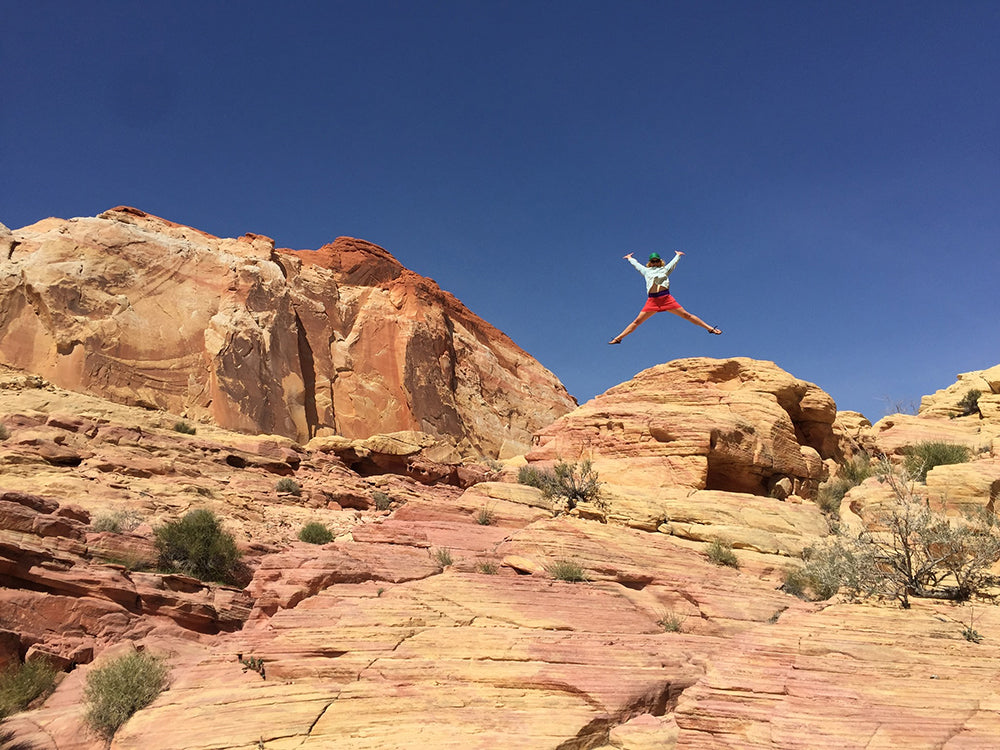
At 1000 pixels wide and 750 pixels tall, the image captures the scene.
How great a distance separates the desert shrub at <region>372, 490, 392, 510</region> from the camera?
69.1 ft

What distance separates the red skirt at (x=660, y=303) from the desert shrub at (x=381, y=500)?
990cm

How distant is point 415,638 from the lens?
9.16 m

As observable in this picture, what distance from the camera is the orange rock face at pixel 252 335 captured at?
3244 centimetres

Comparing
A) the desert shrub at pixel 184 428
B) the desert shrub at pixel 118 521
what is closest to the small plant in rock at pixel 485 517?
the desert shrub at pixel 118 521

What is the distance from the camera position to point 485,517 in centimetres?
1379

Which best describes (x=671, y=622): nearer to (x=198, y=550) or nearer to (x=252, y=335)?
(x=198, y=550)

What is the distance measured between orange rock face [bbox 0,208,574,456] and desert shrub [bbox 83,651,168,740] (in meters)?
26.0

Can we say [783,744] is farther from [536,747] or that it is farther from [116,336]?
[116,336]

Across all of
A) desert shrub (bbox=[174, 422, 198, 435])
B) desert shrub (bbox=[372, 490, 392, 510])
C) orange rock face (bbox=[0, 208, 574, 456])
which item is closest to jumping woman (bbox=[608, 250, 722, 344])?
desert shrub (bbox=[372, 490, 392, 510])

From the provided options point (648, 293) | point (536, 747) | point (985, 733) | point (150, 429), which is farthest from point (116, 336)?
Result: point (985, 733)

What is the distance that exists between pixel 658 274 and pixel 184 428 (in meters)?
17.7

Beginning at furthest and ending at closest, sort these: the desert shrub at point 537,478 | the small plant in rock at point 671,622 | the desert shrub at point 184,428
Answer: the desert shrub at point 184,428, the desert shrub at point 537,478, the small plant in rock at point 671,622

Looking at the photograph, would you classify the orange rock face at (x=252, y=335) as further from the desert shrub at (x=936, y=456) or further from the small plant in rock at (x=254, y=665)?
the desert shrub at (x=936, y=456)

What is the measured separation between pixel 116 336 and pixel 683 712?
32.8 meters
